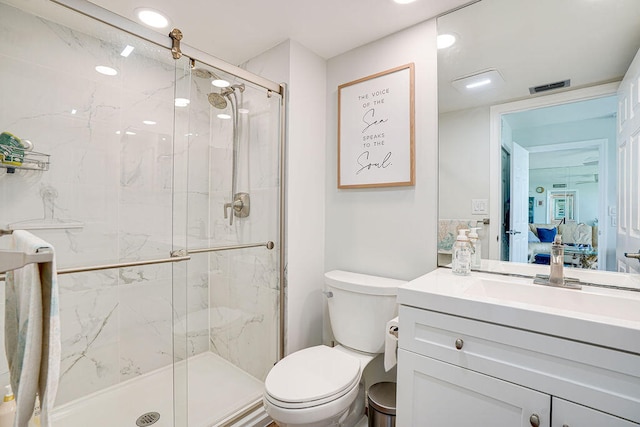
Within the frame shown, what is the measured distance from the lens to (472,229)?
1.56 meters

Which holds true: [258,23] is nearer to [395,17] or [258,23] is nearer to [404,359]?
[395,17]

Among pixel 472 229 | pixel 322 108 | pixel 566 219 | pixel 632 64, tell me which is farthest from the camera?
pixel 322 108

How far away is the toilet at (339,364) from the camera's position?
1224 millimetres

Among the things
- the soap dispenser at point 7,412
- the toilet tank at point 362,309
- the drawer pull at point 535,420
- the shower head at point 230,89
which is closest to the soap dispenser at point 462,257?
the toilet tank at point 362,309

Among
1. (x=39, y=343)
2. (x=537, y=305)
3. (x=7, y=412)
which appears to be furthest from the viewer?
(x=7, y=412)

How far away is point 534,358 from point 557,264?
524mm

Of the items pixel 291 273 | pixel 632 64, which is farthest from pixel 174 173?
pixel 632 64

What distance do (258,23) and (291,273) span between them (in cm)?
142

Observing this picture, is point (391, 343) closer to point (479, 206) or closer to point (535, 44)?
point (479, 206)

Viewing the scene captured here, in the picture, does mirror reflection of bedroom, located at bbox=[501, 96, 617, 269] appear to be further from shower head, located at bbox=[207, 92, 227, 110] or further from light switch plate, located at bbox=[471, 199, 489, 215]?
shower head, located at bbox=[207, 92, 227, 110]

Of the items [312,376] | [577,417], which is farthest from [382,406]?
[577,417]

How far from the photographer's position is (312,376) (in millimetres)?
1368

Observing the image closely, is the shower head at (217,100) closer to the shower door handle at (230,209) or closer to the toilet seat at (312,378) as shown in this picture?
the shower door handle at (230,209)

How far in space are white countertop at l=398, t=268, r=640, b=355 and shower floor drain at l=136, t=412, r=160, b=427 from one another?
152cm
